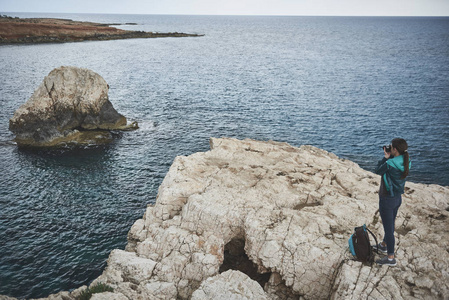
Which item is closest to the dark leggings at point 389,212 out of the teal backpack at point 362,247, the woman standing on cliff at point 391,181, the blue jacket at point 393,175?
the woman standing on cliff at point 391,181

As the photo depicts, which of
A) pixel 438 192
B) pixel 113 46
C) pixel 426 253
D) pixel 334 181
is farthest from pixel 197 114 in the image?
pixel 113 46

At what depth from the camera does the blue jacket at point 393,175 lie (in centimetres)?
1152

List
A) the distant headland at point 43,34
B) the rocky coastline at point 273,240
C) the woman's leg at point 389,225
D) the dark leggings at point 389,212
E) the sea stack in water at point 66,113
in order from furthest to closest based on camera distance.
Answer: the distant headland at point 43,34, the sea stack in water at point 66,113, the rocky coastline at point 273,240, the woman's leg at point 389,225, the dark leggings at point 389,212

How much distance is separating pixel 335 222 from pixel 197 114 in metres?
39.4

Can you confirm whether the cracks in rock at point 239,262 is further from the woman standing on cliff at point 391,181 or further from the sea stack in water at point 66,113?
the sea stack in water at point 66,113

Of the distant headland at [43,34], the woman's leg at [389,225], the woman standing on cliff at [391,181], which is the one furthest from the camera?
the distant headland at [43,34]

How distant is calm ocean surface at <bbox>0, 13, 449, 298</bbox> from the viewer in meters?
22.9

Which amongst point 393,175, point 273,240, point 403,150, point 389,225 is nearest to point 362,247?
point 389,225

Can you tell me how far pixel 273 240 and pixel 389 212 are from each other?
5.49 meters

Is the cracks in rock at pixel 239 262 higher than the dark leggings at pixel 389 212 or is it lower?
lower

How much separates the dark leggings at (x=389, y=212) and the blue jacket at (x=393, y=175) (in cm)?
32

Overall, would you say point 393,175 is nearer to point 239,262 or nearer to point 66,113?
point 239,262

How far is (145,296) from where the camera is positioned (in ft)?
45.3

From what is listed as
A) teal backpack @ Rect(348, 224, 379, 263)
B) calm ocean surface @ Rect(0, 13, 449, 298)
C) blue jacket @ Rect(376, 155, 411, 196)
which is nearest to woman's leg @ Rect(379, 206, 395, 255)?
teal backpack @ Rect(348, 224, 379, 263)
